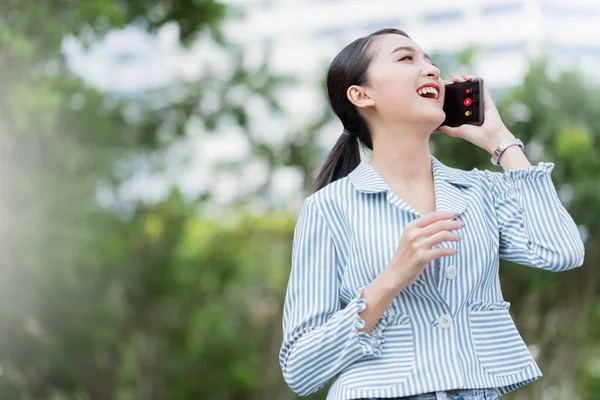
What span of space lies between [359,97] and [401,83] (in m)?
0.14

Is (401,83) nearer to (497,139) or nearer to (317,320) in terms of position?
(497,139)

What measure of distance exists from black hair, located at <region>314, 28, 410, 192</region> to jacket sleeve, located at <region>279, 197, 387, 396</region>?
281 mm

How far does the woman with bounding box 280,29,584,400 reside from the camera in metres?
2.11

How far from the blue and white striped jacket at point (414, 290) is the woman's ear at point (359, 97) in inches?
7.0

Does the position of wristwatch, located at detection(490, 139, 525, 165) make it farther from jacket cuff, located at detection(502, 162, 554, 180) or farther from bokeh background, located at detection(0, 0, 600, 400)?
bokeh background, located at detection(0, 0, 600, 400)

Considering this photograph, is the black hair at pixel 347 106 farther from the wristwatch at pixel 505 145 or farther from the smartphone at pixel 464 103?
the wristwatch at pixel 505 145

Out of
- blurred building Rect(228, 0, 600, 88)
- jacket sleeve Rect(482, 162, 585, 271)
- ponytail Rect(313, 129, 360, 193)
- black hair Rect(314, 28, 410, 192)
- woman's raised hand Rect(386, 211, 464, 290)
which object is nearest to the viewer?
woman's raised hand Rect(386, 211, 464, 290)

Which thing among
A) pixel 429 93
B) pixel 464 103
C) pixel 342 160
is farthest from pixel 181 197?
pixel 429 93

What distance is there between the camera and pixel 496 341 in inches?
86.7

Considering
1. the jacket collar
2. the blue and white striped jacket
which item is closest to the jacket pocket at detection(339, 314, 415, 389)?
the blue and white striped jacket

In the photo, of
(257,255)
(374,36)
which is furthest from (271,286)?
(374,36)

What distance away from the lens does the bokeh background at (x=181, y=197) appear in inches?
351

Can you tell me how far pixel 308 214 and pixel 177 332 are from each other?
55.5 feet

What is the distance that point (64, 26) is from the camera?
305 inches
